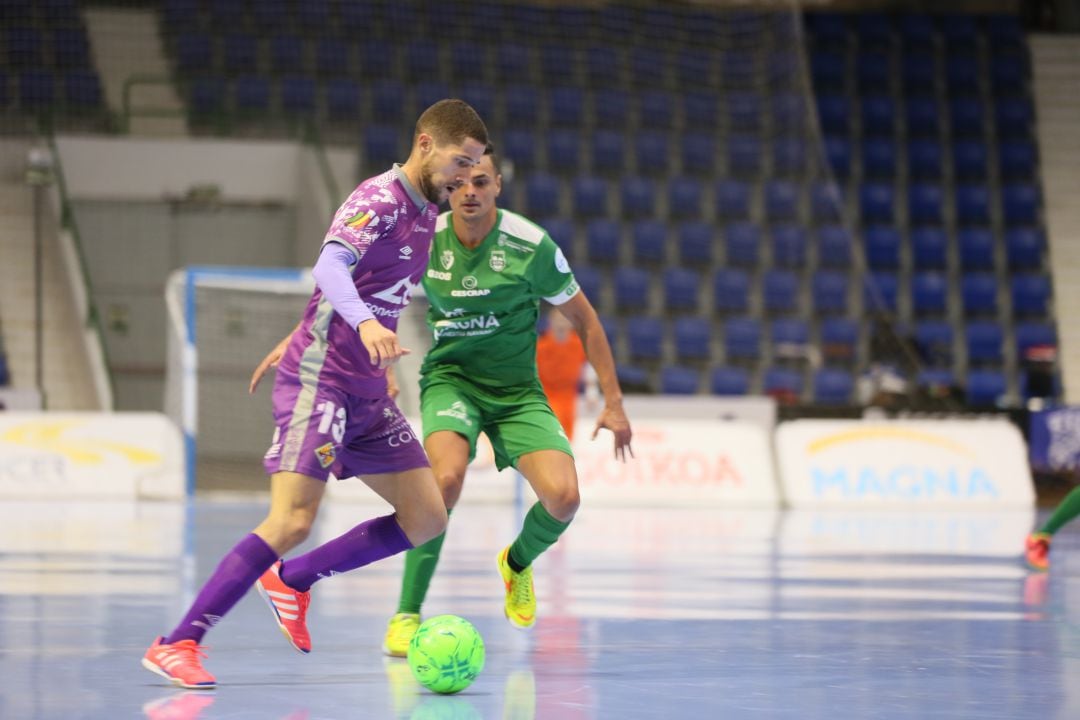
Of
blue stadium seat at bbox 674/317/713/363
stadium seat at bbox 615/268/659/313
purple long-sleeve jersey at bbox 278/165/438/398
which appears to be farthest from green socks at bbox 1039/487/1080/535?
stadium seat at bbox 615/268/659/313

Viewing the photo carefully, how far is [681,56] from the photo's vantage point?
23.6 metres

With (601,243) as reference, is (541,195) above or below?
above

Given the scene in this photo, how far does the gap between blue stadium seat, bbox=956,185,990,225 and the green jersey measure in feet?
63.9

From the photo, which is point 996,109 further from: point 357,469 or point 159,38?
point 357,469

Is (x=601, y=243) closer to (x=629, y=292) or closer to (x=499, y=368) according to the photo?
(x=629, y=292)

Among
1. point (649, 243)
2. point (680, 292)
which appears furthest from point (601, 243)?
point (680, 292)

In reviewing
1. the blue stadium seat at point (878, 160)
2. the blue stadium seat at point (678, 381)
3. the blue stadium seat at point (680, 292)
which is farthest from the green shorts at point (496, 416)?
the blue stadium seat at point (878, 160)

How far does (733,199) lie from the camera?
76.9 feet

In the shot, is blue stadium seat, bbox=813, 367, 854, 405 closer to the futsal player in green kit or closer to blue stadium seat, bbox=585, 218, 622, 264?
blue stadium seat, bbox=585, 218, 622, 264

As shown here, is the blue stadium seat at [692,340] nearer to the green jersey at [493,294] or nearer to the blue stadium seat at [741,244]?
the blue stadium seat at [741,244]

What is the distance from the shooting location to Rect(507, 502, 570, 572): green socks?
6410 millimetres

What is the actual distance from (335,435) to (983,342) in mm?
19278

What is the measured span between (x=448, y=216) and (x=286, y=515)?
1.96 m

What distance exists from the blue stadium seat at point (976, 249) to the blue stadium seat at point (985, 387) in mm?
2364
